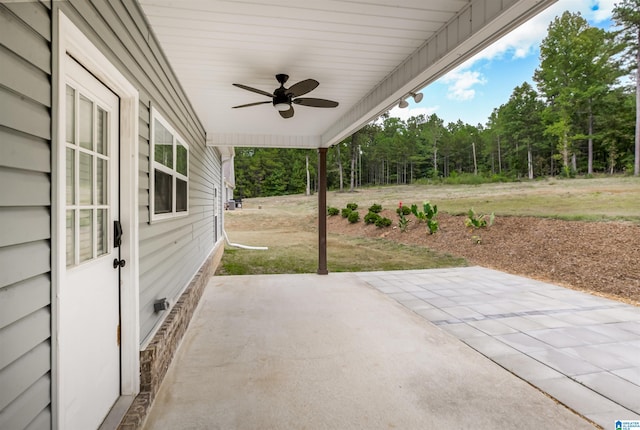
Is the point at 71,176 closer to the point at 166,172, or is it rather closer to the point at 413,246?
the point at 166,172

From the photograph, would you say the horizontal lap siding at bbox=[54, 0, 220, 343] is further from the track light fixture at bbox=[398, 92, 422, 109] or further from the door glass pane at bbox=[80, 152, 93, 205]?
the track light fixture at bbox=[398, 92, 422, 109]

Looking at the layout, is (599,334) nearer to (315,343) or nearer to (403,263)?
(315,343)

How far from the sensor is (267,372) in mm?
2584

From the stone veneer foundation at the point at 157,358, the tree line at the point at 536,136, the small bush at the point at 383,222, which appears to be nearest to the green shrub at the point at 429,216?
the small bush at the point at 383,222

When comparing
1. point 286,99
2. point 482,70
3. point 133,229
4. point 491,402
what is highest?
point 482,70

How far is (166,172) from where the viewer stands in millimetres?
3037

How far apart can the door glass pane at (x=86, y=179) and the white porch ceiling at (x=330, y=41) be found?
1241 mm

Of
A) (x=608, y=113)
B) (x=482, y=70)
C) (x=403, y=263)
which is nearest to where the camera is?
(x=403, y=263)

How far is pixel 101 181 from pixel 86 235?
352 millimetres

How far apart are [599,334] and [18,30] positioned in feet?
15.6

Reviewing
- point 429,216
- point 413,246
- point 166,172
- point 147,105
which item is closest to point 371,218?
point 429,216

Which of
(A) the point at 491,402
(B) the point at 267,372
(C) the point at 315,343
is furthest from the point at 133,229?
(A) the point at 491,402

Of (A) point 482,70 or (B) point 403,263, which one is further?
(A) point 482,70

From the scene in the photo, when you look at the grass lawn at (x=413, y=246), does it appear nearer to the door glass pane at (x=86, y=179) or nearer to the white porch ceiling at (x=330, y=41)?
the white porch ceiling at (x=330, y=41)
